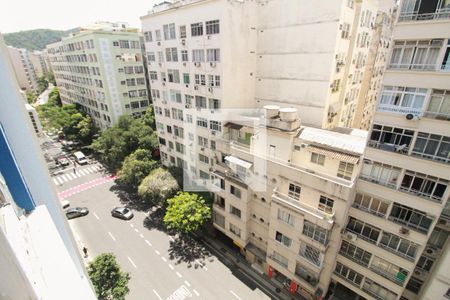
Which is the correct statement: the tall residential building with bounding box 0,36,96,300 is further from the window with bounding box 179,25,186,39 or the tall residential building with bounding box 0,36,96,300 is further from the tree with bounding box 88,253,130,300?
the window with bounding box 179,25,186,39

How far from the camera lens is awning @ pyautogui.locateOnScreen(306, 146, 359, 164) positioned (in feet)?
54.8

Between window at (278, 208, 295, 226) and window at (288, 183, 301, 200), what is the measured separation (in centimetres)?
149

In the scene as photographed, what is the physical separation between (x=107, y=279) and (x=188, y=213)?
29.8 feet

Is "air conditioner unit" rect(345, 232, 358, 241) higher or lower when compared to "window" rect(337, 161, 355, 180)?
lower

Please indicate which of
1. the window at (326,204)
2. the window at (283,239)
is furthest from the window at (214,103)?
the window at (283,239)

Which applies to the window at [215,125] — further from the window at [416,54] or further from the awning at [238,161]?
the window at [416,54]

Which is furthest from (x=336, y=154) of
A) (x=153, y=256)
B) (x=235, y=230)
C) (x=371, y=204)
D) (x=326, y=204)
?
(x=153, y=256)

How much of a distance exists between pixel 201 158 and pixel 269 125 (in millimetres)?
11380

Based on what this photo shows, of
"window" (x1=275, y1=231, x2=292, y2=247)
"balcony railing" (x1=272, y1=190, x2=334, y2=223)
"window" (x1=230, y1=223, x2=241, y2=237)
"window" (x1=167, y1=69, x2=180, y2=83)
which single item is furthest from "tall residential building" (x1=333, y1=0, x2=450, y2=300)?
"window" (x1=167, y1=69, x2=180, y2=83)

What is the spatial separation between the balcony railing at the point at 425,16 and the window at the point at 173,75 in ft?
70.3

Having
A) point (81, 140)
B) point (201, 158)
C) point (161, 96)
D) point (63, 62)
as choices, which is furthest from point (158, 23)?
point (63, 62)

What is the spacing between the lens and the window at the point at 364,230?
16.7m

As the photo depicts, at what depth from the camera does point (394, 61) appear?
1384 cm

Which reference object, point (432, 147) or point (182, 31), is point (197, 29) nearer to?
point (182, 31)
